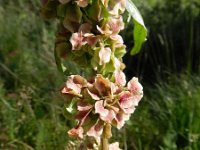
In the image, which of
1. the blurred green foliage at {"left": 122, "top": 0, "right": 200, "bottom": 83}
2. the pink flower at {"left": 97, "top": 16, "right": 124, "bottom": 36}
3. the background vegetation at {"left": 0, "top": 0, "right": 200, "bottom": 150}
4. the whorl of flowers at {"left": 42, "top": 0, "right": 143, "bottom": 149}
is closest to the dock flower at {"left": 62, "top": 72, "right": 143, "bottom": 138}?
the whorl of flowers at {"left": 42, "top": 0, "right": 143, "bottom": 149}

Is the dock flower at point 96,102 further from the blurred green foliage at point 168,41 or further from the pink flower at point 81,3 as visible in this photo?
the blurred green foliage at point 168,41

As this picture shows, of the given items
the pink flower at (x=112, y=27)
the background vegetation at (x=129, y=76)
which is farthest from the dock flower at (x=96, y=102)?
the background vegetation at (x=129, y=76)

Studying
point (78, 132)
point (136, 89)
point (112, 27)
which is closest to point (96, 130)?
point (78, 132)

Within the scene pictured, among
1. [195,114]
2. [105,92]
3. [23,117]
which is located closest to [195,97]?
[195,114]

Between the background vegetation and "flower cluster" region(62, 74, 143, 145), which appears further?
the background vegetation

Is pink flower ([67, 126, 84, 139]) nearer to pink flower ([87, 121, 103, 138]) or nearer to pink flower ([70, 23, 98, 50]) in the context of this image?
pink flower ([87, 121, 103, 138])

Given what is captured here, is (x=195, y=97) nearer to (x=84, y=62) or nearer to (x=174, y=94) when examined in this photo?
(x=174, y=94)
